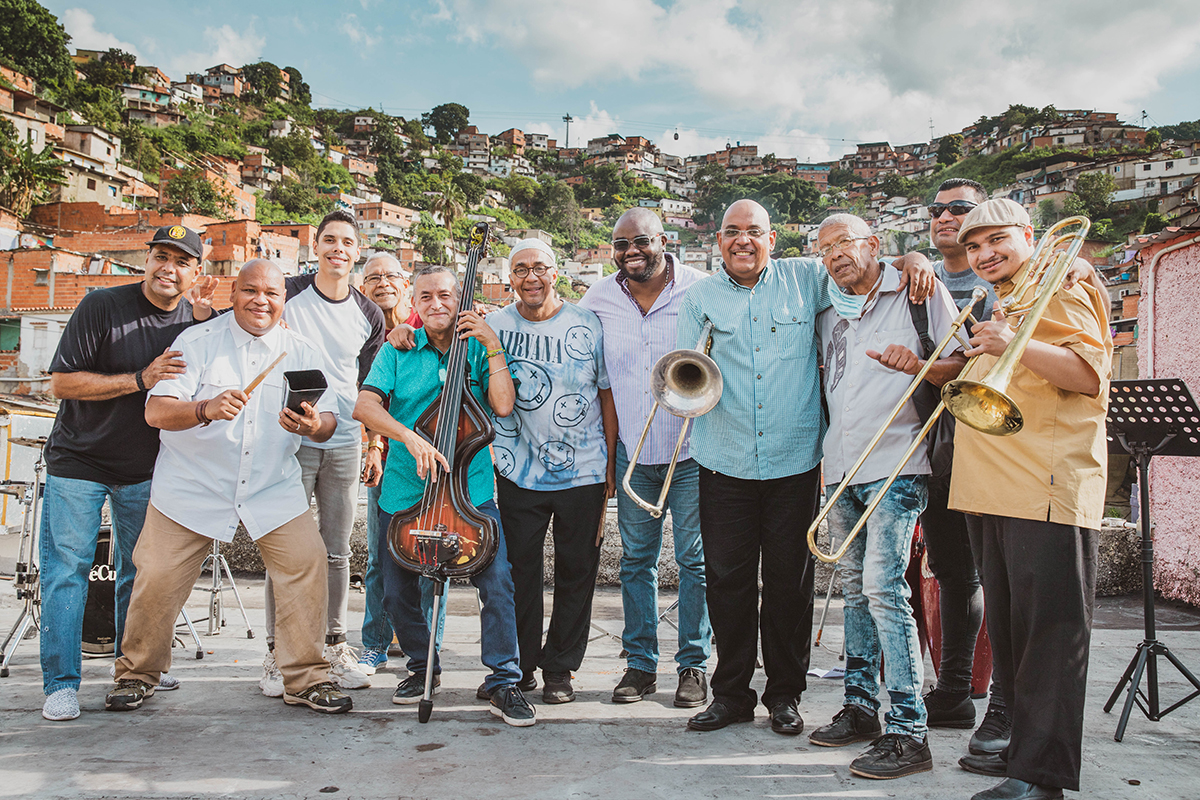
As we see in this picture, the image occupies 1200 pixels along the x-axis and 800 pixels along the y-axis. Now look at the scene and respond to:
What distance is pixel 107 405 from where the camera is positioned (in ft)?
12.2

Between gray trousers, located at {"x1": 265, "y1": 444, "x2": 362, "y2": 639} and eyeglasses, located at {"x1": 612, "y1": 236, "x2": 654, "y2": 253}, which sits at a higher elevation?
eyeglasses, located at {"x1": 612, "y1": 236, "x2": 654, "y2": 253}

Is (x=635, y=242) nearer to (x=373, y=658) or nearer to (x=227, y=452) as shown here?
(x=227, y=452)

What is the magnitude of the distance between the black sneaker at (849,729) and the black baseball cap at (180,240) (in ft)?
12.5

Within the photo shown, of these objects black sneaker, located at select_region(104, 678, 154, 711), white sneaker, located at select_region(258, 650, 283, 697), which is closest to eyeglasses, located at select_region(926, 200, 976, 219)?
white sneaker, located at select_region(258, 650, 283, 697)

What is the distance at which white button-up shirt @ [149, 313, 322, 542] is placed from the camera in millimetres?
3562

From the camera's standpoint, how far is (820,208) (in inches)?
4272

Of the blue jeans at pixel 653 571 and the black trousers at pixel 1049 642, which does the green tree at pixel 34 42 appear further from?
the black trousers at pixel 1049 642

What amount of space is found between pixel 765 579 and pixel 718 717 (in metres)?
0.66

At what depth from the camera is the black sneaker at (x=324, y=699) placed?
3523mm

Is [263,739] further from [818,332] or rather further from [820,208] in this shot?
[820,208]

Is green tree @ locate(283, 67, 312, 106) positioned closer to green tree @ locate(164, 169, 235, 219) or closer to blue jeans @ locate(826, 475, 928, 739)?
green tree @ locate(164, 169, 235, 219)

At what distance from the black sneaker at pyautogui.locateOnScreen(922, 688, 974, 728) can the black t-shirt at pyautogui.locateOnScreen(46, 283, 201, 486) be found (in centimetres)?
401

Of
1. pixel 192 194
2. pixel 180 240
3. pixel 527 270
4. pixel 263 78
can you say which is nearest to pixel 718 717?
pixel 527 270

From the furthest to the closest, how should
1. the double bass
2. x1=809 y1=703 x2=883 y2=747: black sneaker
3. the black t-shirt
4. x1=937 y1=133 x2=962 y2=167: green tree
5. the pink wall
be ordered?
x1=937 y1=133 x2=962 y2=167: green tree
the pink wall
the black t-shirt
the double bass
x1=809 y1=703 x2=883 y2=747: black sneaker
